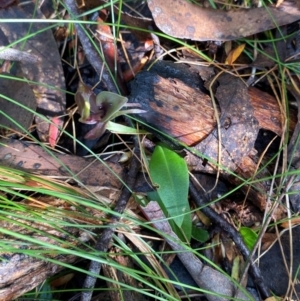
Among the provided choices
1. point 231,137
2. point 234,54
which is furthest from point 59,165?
point 234,54

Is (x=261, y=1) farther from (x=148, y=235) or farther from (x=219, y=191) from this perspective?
(x=148, y=235)

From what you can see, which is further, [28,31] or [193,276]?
[28,31]

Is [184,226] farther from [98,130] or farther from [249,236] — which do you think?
[98,130]

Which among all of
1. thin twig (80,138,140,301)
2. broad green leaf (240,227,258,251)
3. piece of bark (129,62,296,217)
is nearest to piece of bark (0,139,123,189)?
thin twig (80,138,140,301)

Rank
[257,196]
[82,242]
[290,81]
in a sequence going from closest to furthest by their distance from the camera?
[82,242] → [257,196] → [290,81]

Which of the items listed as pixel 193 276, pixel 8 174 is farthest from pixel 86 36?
pixel 193 276

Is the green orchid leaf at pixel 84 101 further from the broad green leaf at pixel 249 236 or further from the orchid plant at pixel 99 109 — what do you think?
the broad green leaf at pixel 249 236
